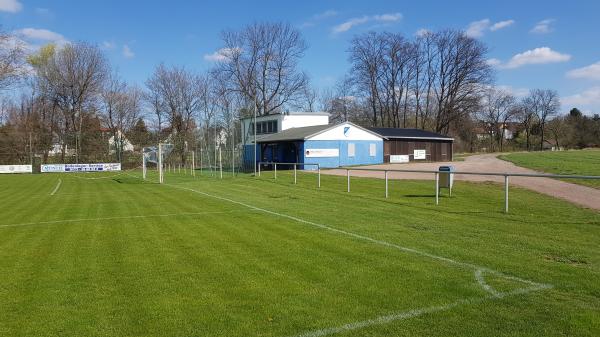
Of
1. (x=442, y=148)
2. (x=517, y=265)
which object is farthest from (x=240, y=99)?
(x=517, y=265)

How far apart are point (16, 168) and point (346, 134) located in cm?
4011

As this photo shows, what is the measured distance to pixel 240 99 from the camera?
64188 mm

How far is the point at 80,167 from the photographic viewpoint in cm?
5762

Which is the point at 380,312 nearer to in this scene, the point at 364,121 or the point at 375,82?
the point at 375,82

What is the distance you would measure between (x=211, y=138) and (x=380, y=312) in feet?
148

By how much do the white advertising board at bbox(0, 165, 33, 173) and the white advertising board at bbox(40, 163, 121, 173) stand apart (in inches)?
55.9

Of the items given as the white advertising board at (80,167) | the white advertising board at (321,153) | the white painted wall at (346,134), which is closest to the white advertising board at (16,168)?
the white advertising board at (80,167)

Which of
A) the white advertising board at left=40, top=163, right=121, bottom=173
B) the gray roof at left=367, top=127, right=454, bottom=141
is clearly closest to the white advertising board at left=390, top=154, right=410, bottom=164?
the gray roof at left=367, top=127, right=454, bottom=141

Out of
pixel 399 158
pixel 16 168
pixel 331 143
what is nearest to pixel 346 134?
pixel 331 143

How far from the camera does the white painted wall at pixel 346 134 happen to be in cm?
4118

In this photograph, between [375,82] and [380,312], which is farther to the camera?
[375,82]

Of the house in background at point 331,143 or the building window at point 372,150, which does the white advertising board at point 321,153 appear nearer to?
the house in background at point 331,143

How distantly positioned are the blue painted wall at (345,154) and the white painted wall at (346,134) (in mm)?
301

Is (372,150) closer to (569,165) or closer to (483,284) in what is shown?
(569,165)
